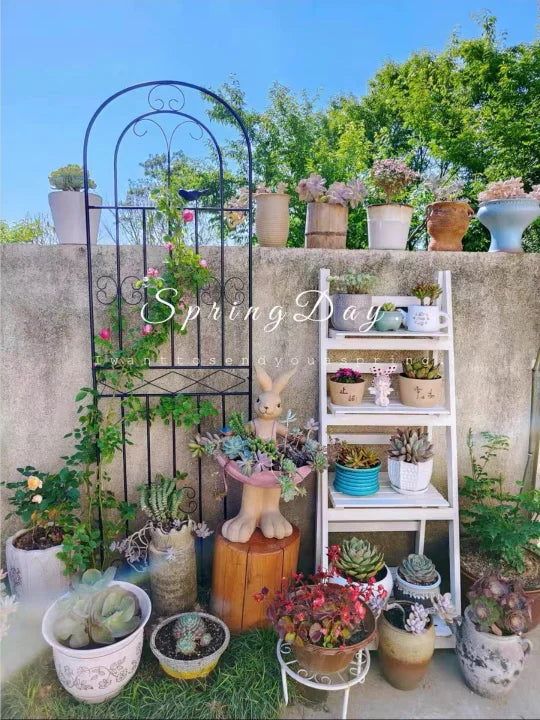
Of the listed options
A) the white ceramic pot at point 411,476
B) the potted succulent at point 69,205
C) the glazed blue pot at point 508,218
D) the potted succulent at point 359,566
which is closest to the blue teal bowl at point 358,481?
the white ceramic pot at point 411,476

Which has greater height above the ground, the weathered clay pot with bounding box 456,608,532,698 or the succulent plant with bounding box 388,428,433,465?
the succulent plant with bounding box 388,428,433,465

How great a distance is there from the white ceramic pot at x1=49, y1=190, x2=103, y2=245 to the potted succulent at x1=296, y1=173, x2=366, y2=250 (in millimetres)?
1176

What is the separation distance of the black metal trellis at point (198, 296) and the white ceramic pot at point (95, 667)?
81cm

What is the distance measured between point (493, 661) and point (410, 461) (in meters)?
0.88

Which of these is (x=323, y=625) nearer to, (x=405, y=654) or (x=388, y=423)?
(x=405, y=654)

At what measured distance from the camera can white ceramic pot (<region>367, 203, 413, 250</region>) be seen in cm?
262

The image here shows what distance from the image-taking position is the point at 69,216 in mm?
2441

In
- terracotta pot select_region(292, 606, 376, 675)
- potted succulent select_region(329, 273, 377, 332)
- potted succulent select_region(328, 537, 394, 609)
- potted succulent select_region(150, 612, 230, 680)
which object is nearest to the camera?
terracotta pot select_region(292, 606, 376, 675)

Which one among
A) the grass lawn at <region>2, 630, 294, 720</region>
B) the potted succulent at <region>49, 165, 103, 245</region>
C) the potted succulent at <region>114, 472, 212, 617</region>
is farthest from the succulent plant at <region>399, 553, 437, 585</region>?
the potted succulent at <region>49, 165, 103, 245</region>

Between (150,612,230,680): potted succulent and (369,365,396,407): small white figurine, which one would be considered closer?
(150,612,230,680): potted succulent

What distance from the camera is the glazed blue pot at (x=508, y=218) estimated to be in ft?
8.36

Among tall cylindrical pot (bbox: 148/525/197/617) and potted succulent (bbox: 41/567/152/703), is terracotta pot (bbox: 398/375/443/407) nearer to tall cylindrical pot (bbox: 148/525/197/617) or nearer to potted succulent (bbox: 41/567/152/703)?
tall cylindrical pot (bbox: 148/525/197/617)

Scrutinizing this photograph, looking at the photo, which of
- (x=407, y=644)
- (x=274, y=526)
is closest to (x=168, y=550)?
(x=274, y=526)

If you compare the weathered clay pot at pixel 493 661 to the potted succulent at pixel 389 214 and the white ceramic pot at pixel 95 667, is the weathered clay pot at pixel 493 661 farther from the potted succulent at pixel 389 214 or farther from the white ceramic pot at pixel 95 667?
the potted succulent at pixel 389 214
